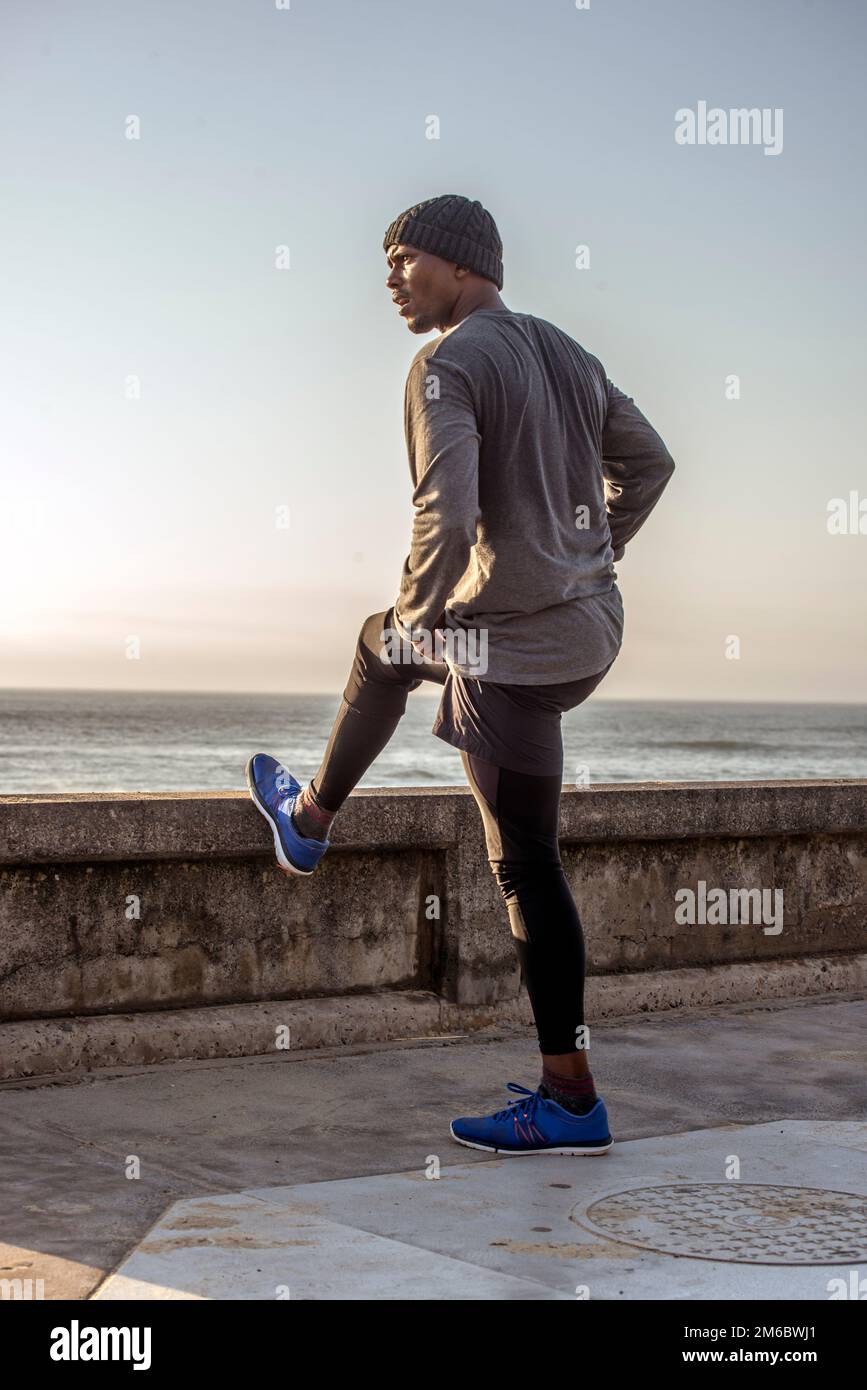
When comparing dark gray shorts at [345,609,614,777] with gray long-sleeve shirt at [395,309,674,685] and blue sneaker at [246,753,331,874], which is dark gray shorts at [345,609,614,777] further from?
blue sneaker at [246,753,331,874]

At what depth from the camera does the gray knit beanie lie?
3.58 m

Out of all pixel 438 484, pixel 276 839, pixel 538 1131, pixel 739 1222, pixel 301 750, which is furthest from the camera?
pixel 301 750

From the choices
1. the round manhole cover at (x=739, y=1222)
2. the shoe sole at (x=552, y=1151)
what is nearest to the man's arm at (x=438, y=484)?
the shoe sole at (x=552, y=1151)

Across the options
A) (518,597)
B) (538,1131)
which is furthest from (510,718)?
(538,1131)

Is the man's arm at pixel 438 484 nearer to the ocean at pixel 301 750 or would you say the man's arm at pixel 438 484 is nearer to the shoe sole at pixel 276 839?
the shoe sole at pixel 276 839

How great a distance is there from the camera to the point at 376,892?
16.1 feet

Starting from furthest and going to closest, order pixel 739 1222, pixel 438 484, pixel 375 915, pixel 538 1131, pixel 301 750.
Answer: pixel 301 750
pixel 375 915
pixel 538 1131
pixel 438 484
pixel 739 1222

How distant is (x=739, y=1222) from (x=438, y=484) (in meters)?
1.67

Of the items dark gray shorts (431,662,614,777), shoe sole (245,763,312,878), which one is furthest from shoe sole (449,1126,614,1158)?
shoe sole (245,763,312,878)

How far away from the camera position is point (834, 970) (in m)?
5.73

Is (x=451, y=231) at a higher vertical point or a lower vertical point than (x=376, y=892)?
higher

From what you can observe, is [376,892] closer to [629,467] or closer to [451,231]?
[629,467]

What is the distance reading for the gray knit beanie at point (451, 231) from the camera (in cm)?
358

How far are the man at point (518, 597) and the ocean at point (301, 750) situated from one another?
26.8 m
